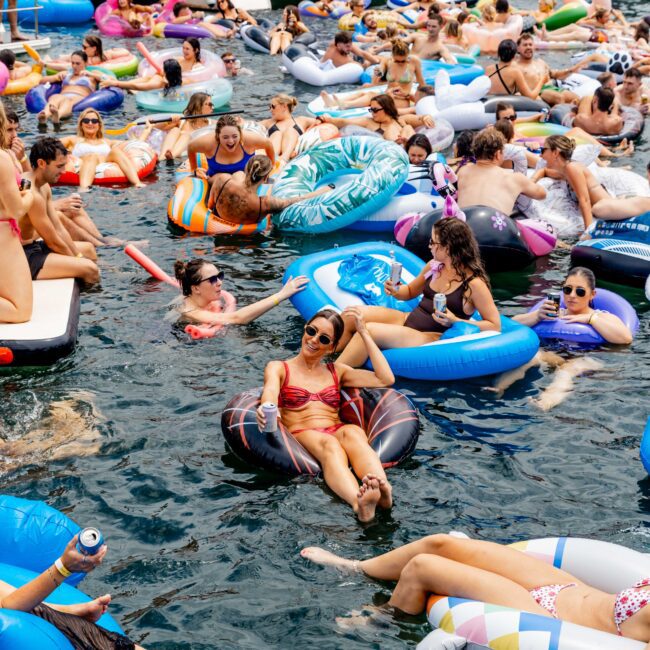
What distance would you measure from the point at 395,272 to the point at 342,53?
10.3 metres

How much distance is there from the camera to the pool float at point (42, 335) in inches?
287

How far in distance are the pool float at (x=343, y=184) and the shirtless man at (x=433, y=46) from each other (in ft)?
23.0

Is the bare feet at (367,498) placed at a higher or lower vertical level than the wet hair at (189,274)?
lower

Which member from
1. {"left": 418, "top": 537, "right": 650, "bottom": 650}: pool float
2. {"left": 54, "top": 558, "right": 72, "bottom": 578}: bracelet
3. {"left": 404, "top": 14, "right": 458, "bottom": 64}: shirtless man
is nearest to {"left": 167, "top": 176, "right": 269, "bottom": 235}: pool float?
{"left": 418, "top": 537, "right": 650, "bottom": 650}: pool float

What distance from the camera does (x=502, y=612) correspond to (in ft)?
13.5

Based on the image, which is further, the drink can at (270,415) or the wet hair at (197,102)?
the wet hair at (197,102)

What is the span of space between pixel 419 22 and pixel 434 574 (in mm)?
17990

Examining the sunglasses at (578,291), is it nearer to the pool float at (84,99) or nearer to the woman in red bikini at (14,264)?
the woman in red bikini at (14,264)

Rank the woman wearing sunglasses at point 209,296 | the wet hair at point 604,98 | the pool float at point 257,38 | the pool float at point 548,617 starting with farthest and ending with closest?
the pool float at point 257,38 → the wet hair at point 604,98 → the woman wearing sunglasses at point 209,296 → the pool float at point 548,617

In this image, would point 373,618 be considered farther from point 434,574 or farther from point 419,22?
point 419,22

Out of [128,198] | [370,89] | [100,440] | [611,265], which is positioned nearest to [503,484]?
[100,440]

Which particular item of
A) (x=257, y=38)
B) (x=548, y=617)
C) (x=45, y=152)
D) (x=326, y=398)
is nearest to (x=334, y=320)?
(x=326, y=398)

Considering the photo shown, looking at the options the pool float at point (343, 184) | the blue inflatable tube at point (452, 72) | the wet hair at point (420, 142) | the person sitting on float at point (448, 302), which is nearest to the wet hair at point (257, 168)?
the pool float at point (343, 184)

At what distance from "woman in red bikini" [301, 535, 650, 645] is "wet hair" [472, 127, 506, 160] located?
17.6ft
